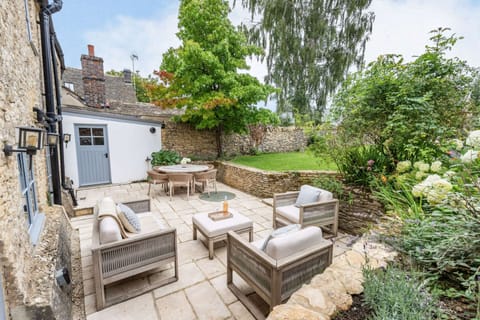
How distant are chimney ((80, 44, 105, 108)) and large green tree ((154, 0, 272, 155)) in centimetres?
256

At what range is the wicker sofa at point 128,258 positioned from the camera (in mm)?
2182

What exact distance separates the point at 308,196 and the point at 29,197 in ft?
13.5

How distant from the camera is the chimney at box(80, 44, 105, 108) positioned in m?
8.30

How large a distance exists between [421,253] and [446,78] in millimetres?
2847

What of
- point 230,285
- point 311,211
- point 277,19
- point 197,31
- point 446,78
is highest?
point 277,19

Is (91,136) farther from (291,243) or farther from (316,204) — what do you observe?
(291,243)

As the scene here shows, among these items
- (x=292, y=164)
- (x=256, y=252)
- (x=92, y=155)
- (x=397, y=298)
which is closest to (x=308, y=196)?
(x=256, y=252)

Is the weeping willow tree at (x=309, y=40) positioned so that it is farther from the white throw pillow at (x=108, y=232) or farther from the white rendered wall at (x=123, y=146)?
the white throw pillow at (x=108, y=232)

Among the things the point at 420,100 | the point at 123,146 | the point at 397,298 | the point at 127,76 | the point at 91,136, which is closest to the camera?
the point at 397,298

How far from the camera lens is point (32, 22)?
353 cm

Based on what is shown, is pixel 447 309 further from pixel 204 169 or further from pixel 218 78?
pixel 218 78

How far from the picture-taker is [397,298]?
1.19 metres

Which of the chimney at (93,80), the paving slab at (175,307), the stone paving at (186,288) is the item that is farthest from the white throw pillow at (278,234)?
the chimney at (93,80)

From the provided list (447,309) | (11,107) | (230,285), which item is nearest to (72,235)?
(11,107)
